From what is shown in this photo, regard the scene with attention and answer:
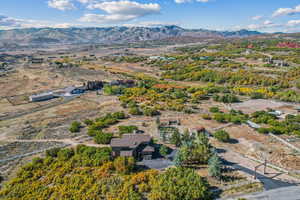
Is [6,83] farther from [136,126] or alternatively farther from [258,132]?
[258,132]

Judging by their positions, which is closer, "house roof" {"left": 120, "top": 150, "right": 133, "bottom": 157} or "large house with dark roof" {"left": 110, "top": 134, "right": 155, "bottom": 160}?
"house roof" {"left": 120, "top": 150, "right": 133, "bottom": 157}

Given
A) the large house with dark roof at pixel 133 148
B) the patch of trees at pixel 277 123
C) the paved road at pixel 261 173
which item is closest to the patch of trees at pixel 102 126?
the large house with dark roof at pixel 133 148

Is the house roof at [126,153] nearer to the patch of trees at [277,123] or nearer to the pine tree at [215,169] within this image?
the pine tree at [215,169]

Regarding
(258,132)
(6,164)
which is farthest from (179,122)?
(6,164)

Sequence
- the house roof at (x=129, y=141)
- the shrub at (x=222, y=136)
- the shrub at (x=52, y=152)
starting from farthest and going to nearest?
1. the shrub at (x=222, y=136)
2. the shrub at (x=52, y=152)
3. the house roof at (x=129, y=141)

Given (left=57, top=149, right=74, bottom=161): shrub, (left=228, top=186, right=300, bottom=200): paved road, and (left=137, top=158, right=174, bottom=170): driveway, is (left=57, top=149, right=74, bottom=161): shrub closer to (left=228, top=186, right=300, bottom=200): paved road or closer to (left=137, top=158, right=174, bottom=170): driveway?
(left=137, top=158, right=174, bottom=170): driveway

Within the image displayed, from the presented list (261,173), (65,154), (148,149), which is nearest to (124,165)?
(148,149)

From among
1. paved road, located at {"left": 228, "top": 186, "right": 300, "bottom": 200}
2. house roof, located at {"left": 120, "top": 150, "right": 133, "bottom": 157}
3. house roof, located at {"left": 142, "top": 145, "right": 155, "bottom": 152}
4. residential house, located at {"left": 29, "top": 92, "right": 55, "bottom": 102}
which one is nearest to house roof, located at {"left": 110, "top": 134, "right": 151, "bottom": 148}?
house roof, located at {"left": 120, "top": 150, "right": 133, "bottom": 157}
